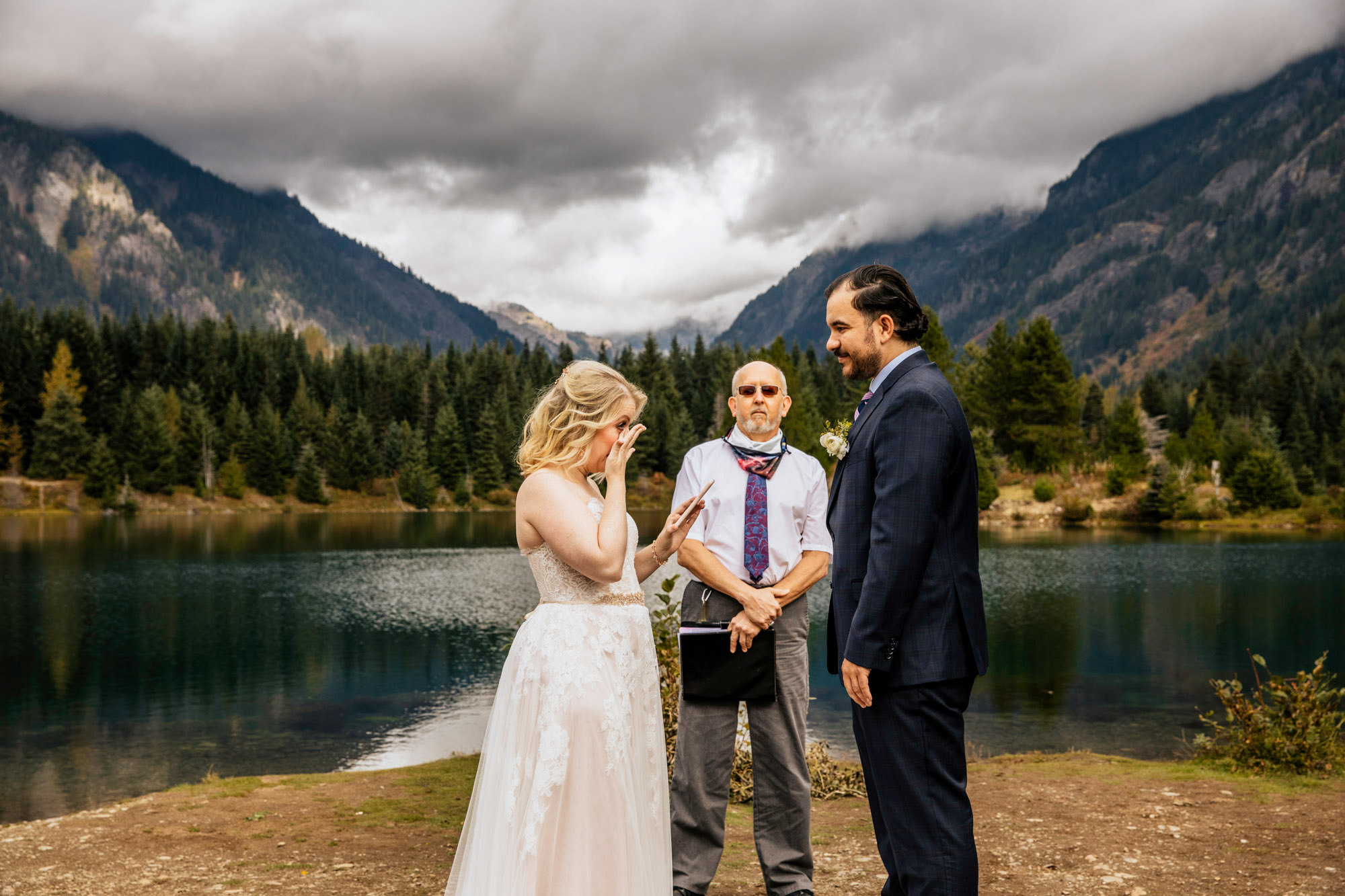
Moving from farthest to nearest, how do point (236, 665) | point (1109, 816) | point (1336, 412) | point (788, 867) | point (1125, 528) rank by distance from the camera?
point (1336, 412) → point (1125, 528) → point (236, 665) → point (1109, 816) → point (788, 867)

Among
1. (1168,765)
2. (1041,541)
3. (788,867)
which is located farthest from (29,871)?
(1041,541)

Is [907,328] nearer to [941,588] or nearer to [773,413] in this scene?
[941,588]

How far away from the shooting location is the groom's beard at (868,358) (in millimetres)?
3449

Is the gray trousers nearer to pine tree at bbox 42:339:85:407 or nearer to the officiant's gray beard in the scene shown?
the officiant's gray beard

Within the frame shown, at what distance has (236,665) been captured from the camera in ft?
59.0

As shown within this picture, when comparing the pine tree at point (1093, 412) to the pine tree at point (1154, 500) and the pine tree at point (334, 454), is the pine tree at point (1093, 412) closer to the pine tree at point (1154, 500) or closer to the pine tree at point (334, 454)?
the pine tree at point (1154, 500)

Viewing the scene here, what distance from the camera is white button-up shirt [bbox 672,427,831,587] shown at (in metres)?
4.73

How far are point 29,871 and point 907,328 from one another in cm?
610

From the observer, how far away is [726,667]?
457 centimetres

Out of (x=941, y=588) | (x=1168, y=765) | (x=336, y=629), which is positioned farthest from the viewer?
(x=336, y=629)

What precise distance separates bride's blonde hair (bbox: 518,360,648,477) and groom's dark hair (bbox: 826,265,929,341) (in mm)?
929

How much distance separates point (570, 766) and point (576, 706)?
8.9 inches

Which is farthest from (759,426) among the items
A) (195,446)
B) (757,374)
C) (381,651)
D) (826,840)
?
(195,446)

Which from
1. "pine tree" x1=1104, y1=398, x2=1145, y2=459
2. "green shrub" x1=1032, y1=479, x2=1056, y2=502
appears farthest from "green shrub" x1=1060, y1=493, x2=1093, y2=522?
"pine tree" x1=1104, y1=398, x2=1145, y2=459
